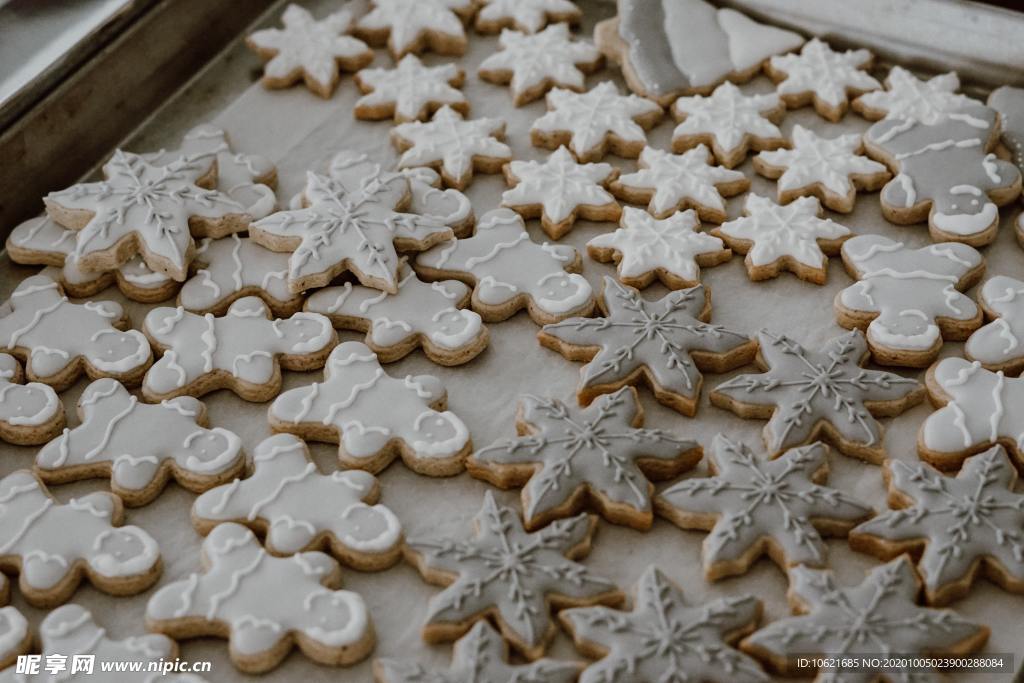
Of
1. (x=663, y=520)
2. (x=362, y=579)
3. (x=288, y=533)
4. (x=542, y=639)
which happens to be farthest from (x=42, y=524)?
(x=663, y=520)

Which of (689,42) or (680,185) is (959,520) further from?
(689,42)

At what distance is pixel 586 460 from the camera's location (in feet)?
5.81

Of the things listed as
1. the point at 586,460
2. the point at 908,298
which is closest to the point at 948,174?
the point at 908,298

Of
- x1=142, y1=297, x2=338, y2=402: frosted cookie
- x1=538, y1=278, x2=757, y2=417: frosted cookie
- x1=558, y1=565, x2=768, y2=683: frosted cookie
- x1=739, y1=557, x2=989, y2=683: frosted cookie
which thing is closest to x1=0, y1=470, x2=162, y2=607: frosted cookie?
x1=142, y1=297, x2=338, y2=402: frosted cookie

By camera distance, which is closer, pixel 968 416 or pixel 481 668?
pixel 481 668

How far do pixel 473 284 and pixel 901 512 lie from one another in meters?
0.83

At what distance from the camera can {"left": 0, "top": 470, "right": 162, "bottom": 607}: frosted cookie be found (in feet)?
5.52

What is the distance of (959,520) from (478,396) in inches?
30.5

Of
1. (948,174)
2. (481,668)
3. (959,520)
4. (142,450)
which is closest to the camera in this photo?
(481,668)

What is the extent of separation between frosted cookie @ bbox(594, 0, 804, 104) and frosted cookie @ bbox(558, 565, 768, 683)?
1211mm

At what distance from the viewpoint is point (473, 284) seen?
210 centimetres

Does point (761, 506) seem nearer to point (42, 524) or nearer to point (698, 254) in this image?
point (698, 254)

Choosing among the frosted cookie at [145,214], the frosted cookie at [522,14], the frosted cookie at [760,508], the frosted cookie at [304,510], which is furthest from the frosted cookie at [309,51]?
the frosted cookie at [760,508]

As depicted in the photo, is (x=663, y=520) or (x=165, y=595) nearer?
(x=165, y=595)
